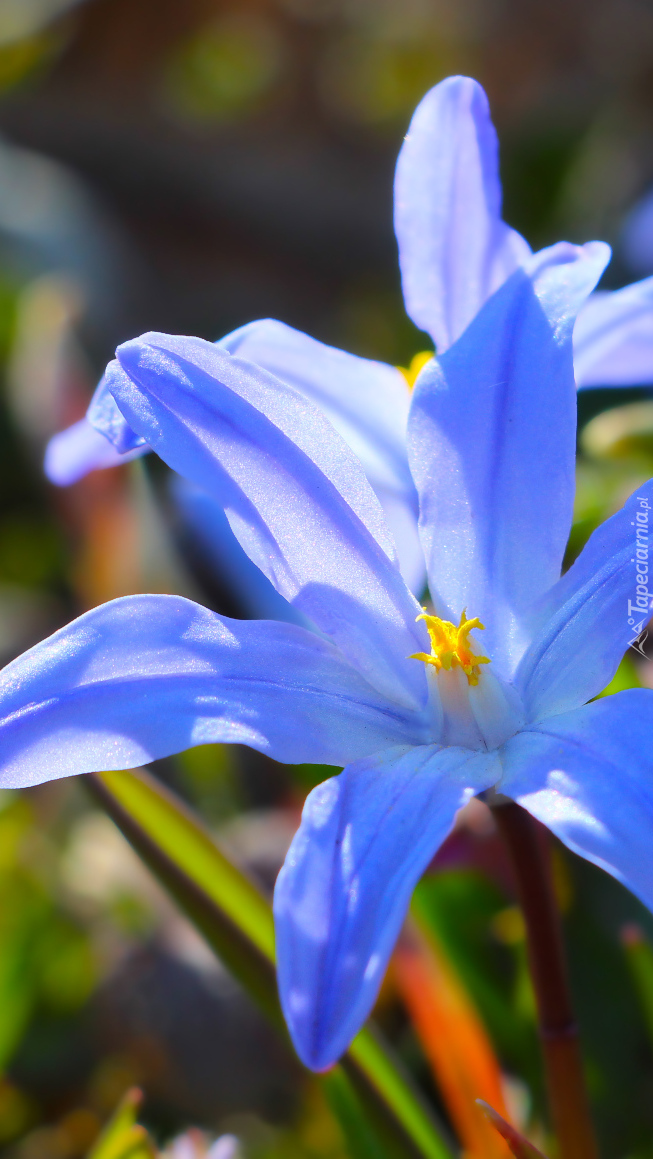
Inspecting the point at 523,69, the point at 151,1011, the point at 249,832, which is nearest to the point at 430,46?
the point at 523,69

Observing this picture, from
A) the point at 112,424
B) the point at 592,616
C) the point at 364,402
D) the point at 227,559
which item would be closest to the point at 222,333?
the point at 227,559

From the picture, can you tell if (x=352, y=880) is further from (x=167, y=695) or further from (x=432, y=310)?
(x=432, y=310)

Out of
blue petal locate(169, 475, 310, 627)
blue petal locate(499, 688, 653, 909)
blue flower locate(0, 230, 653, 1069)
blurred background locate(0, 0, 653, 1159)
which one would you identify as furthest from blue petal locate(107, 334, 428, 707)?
blue petal locate(169, 475, 310, 627)

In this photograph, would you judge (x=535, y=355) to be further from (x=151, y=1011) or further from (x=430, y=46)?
(x=430, y=46)

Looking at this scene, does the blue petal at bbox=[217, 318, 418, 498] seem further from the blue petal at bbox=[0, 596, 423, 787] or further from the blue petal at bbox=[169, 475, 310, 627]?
the blue petal at bbox=[169, 475, 310, 627]

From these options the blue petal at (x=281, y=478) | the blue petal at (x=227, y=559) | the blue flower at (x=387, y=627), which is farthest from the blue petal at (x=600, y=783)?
the blue petal at (x=227, y=559)

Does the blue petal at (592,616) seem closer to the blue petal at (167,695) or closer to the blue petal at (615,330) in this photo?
the blue petal at (167,695)
